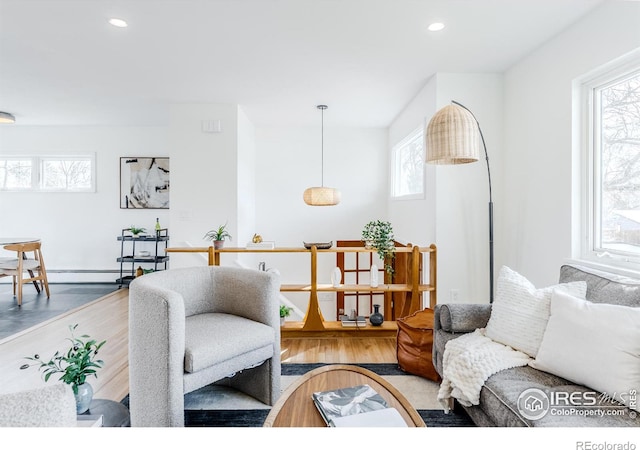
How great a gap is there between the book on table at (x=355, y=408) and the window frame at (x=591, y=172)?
1835 mm

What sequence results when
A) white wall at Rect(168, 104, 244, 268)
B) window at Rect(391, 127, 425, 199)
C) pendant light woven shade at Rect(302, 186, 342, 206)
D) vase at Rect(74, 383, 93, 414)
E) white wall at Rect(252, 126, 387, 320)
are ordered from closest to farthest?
vase at Rect(74, 383, 93, 414) → window at Rect(391, 127, 425, 199) → white wall at Rect(168, 104, 244, 268) → pendant light woven shade at Rect(302, 186, 342, 206) → white wall at Rect(252, 126, 387, 320)

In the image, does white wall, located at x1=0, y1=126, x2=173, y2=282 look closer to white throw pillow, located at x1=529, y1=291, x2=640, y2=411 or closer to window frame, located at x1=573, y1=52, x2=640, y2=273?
window frame, located at x1=573, y1=52, x2=640, y2=273

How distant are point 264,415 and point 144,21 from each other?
2.67 meters

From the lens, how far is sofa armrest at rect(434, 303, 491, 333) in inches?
78.9

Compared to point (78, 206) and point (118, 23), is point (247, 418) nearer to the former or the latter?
point (118, 23)

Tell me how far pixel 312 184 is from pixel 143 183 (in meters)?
2.81

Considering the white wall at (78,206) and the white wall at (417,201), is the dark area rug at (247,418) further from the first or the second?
the white wall at (78,206)

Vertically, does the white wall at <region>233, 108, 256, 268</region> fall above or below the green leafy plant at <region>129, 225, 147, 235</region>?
above

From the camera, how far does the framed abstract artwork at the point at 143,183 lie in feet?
18.1

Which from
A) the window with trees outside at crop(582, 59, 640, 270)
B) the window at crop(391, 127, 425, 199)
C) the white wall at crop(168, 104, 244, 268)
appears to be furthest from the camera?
the white wall at crop(168, 104, 244, 268)

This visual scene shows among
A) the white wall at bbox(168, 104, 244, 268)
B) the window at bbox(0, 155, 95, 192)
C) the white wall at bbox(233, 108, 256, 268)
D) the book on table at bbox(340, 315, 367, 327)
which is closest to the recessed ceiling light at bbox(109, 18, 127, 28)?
the white wall at bbox(168, 104, 244, 268)

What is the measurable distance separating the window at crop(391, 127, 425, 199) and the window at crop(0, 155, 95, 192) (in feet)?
16.3

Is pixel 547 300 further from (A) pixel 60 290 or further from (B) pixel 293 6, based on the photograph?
(A) pixel 60 290

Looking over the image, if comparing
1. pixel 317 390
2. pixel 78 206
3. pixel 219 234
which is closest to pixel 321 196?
pixel 219 234
